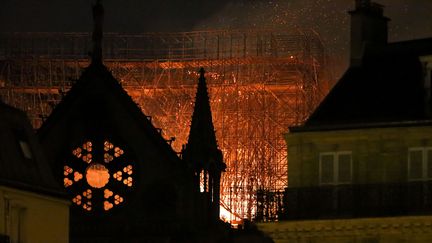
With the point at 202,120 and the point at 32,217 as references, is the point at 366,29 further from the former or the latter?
the point at 202,120

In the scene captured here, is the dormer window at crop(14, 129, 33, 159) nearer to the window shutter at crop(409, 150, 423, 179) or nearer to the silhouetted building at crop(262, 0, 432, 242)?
the silhouetted building at crop(262, 0, 432, 242)

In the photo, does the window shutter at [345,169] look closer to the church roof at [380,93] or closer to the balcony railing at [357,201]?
the balcony railing at [357,201]

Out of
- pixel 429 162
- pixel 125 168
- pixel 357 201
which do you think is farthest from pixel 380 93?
pixel 125 168

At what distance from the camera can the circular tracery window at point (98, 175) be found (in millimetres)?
90312

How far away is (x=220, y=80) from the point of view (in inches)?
4833

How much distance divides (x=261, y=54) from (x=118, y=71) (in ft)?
25.8

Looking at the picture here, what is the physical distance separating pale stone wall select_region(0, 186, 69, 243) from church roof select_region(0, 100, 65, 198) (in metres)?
0.24

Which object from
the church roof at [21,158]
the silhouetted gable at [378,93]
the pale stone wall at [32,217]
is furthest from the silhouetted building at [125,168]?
the pale stone wall at [32,217]

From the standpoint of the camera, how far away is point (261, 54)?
122 meters

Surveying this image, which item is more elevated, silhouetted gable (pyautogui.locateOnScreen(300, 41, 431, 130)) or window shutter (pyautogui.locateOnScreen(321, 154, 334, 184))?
silhouetted gable (pyautogui.locateOnScreen(300, 41, 431, 130))

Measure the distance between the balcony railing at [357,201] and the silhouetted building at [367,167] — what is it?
0.03 meters

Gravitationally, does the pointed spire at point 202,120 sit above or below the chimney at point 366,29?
below

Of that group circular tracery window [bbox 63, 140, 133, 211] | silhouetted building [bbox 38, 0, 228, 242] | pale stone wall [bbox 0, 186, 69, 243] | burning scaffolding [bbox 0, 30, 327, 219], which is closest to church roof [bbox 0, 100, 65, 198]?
pale stone wall [bbox 0, 186, 69, 243]

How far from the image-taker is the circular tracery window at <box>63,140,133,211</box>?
90312mm
